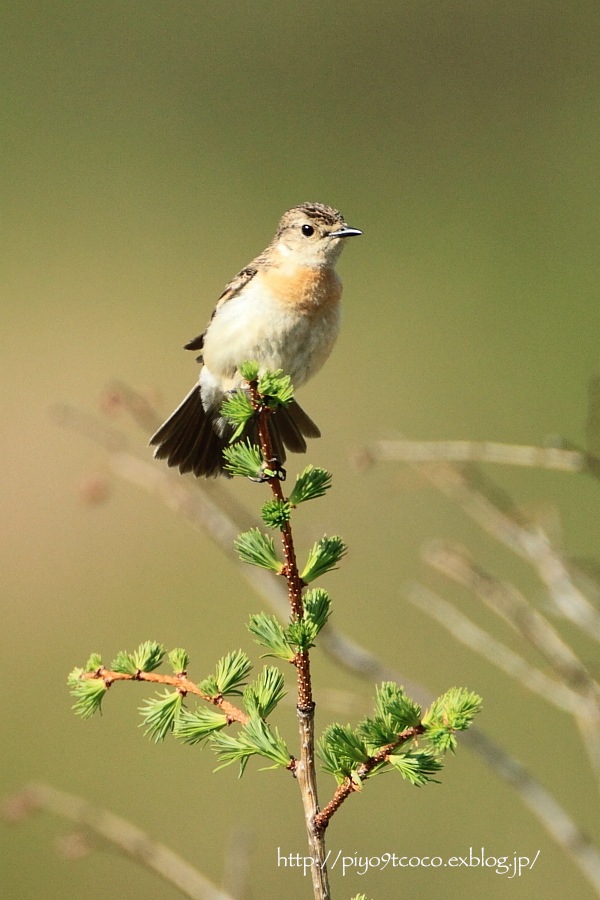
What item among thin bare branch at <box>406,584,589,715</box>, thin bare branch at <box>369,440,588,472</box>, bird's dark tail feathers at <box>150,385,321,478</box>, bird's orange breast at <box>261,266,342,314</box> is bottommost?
thin bare branch at <box>406,584,589,715</box>

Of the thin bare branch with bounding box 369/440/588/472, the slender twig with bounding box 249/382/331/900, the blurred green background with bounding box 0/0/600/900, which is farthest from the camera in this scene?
the blurred green background with bounding box 0/0/600/900

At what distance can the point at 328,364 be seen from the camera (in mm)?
7250

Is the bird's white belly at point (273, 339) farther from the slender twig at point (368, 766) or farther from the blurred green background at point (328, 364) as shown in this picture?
the slender twig at point (368, 766)

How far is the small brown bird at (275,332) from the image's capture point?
307 centimetres

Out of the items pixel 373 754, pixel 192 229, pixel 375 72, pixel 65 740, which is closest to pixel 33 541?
pixel 65 740

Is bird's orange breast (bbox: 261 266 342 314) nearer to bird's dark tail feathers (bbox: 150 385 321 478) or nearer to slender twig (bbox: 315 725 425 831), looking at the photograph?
bird's dark tail feathers (bbox: 150 385 321 478)

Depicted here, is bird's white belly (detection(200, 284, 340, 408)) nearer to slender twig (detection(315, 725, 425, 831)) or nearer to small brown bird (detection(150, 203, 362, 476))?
small brown bird (detection(150, 203, 362, 476))

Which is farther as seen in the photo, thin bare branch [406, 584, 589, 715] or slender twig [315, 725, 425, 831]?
thin bare branch [406, 584, 589, 715]

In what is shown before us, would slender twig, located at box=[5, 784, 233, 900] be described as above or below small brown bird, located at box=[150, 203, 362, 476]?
below

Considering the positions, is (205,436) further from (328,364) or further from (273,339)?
(328,364)

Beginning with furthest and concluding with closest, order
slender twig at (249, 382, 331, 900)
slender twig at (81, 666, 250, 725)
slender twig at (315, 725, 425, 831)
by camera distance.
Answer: slender twig at (81, 666, 250, 725), slender twig at (315, 725, 425, 831), slender twig at (249, 382, 331, 900)

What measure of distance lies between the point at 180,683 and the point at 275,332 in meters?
1.61

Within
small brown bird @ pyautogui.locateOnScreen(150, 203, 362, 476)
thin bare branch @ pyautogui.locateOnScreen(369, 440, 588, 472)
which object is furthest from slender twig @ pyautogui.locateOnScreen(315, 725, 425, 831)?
small brown bird @ pyautogui.locateOnScreen(150, 203, 362, 476)

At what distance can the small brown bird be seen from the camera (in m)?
3.07
